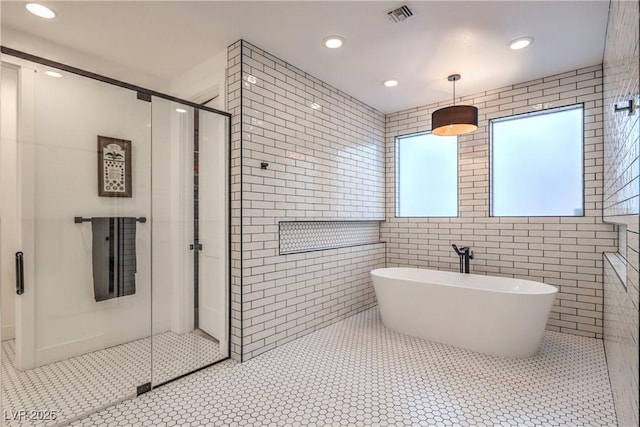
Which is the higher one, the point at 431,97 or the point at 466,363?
the point at 431,97

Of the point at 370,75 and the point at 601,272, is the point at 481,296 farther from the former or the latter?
the point at 370,75

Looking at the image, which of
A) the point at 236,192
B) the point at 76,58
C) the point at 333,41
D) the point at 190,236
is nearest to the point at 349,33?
the point at 333,41

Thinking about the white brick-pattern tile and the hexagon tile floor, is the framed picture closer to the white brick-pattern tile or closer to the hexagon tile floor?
the white brick-pattern tile

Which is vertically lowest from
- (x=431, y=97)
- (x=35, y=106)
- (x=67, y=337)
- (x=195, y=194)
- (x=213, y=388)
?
(x=213, y=388)

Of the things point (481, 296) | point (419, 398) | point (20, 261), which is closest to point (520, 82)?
point (481, 296)

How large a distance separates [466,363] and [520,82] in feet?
10.2

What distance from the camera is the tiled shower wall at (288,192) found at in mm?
2811

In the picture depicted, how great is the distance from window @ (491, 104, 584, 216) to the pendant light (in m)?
1.05

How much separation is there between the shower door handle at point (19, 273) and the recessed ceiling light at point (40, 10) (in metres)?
1.81

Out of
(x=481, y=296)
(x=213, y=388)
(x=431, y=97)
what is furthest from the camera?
(x=431, y=97)

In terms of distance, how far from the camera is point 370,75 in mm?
3424

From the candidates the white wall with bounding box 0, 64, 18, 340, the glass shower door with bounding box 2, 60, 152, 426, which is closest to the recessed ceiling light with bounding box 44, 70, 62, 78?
the glass shower door with bounding box 2, 60, 152, 426

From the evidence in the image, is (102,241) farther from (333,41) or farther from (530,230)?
(530,230)

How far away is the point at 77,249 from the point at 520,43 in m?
4.23
